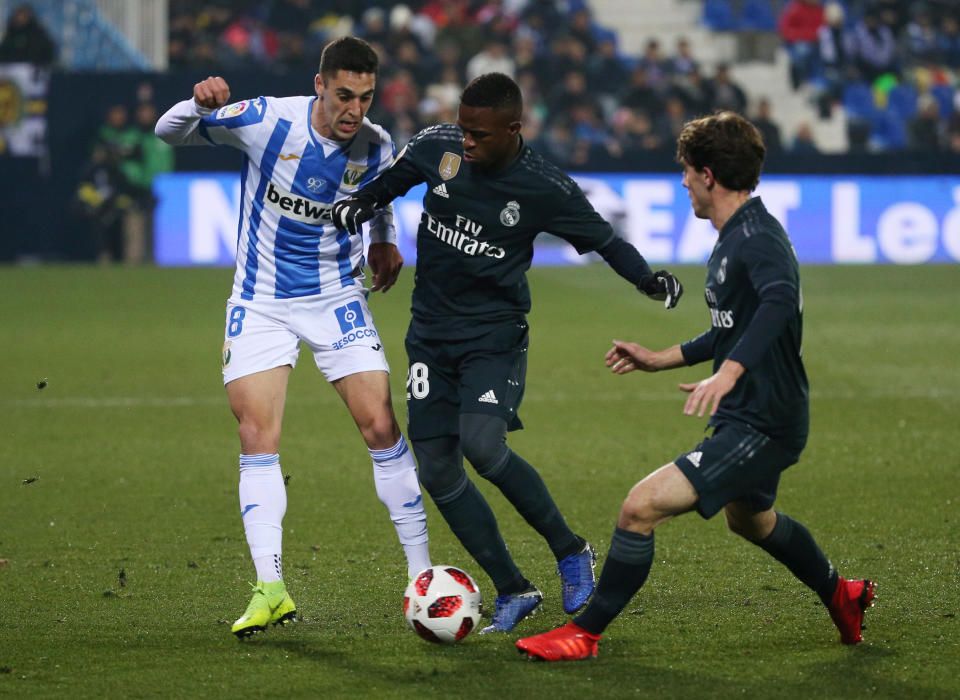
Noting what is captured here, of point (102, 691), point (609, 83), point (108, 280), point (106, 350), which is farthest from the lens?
point (609, 83)

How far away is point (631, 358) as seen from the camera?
468cm

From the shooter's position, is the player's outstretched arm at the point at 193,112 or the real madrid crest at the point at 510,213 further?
the player's outstretched arm at the point at 193,112

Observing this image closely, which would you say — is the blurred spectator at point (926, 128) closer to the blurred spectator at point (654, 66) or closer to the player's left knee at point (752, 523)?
the blurred spectator at point (654, 66)

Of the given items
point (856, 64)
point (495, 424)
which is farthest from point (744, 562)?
point (856, 64)

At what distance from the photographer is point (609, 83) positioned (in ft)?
76.3

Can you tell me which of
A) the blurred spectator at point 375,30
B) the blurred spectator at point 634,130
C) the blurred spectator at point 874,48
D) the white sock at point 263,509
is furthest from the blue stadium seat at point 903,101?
the white sock at point 263,509

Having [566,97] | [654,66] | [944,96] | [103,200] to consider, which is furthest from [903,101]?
[103,200]

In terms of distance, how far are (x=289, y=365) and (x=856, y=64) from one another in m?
21.1

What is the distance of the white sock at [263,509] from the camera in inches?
195

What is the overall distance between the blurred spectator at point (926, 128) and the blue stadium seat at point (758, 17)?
12.8 feet

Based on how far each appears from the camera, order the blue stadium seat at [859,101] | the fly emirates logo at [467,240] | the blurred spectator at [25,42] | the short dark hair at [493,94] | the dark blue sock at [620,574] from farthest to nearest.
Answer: the blue stadium seat at [859,101] < the blurred spectator at [25,42] < the fly emirates logo at [467,240] < the short dark hair at [493,94] < the dark blue sock at [620,574]

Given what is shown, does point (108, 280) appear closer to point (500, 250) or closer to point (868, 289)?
point (868, 289)

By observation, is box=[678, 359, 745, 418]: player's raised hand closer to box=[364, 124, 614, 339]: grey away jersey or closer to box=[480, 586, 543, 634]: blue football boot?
box=[364, 124, 614, 339]: grey away jersey

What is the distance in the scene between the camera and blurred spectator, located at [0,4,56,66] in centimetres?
1998
